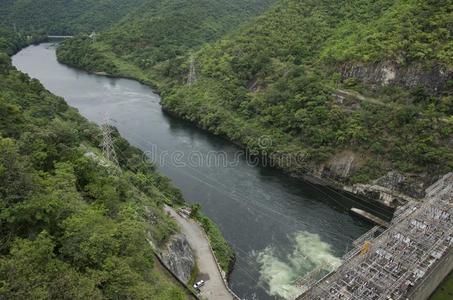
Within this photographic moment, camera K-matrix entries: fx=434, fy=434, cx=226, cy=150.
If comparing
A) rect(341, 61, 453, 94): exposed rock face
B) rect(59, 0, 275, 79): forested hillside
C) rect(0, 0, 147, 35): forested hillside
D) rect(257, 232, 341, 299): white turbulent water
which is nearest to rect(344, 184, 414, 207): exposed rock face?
rect(257, 232, 341, 299): white turbulent water

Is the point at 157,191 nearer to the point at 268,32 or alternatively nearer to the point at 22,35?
the point at 268,32

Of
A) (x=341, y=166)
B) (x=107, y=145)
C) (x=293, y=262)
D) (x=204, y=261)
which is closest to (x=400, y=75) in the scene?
(x=341, y=166)

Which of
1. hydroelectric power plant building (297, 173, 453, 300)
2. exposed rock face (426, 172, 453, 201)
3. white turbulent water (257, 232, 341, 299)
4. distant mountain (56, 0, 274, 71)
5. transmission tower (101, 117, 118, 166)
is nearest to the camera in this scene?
hydroelectric power plant building (297, 173, 453, 300)

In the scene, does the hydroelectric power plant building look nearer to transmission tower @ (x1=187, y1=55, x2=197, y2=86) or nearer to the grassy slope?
the grassy slope

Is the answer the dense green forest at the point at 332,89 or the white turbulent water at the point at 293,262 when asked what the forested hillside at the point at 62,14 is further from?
the white turbulent water at the point at 293,262

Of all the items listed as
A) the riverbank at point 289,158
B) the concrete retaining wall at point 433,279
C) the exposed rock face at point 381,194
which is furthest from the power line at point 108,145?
the exposed rock face at point 381,194

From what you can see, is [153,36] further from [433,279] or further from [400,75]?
[433,279]
